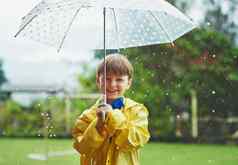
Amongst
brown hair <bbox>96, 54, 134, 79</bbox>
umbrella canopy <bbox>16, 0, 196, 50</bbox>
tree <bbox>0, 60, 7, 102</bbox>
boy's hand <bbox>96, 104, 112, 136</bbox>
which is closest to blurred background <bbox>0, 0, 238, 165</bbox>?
tree <bbox>0, 60, 7, 102</bbox>

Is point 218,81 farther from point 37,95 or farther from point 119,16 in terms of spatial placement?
point 119,16

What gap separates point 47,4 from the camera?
1.69 metres

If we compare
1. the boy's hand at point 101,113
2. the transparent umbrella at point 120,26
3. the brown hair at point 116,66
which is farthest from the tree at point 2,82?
the boy's hand at point 101,113

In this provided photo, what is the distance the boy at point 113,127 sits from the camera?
1.65m

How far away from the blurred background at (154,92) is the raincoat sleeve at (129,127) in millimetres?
1979

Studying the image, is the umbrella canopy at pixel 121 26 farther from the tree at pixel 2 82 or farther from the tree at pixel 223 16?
the tree at pixel 2 82

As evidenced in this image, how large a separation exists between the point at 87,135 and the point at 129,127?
0.11 metres

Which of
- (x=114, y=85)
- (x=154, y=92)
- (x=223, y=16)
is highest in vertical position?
(x=223, y=16)

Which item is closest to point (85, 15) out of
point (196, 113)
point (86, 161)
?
point (86, 161)


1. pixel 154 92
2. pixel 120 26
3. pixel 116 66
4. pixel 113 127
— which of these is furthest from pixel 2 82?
pixel 113 127

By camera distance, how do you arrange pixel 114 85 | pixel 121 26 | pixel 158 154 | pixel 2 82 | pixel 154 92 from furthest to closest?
pixel 2 82
pixel 154 92
pixel 158 154
pixel 121 26
pixel 114 85

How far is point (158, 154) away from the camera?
4.62 m

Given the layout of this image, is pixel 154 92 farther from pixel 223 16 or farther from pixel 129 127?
pixel 129 127

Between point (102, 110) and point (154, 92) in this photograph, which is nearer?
point (102, 110)
